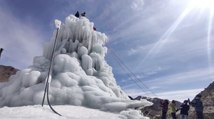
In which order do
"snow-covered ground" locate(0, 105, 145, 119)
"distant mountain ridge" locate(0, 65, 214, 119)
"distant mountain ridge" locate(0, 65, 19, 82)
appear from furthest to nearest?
"distant mountain ridge" locate(0, 65, 19, 82), "distant mountain ridge" locate(0, 65, 214, 119), "snow-covered ground" locate(0, 105, 145, 119)

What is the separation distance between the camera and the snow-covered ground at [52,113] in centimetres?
1730

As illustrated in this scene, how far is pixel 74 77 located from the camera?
27.2 metres

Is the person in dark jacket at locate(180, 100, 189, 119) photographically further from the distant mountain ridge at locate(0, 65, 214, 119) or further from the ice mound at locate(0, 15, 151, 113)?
the distant mountain ridge at locate(0, 65, 214, 119)

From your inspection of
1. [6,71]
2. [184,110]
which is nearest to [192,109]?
[184,110]

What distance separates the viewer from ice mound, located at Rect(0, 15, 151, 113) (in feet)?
81.1

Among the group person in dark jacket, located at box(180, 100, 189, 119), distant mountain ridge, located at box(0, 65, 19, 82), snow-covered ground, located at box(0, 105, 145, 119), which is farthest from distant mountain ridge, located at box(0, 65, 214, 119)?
snow-covered ground, located at box(0, 105, 145, 119)

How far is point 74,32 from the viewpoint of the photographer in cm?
3262

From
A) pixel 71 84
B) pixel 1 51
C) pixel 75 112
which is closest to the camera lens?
pixel 75 112

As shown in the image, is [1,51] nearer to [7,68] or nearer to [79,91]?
[79,91]

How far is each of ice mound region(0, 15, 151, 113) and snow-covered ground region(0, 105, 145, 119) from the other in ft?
5.50

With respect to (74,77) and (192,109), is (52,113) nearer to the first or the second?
(74,77)

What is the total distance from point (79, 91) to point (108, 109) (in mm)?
3330

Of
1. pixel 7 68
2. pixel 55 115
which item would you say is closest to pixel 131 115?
pixel 55 115

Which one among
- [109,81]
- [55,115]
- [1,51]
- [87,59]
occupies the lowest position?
[55,115]
